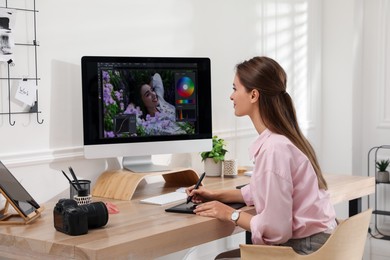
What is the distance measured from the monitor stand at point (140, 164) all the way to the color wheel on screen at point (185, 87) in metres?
0.34

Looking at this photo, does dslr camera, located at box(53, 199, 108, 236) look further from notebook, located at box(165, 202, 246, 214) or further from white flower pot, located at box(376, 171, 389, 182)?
white flower pot, located at box(376, 171, 389, 182)

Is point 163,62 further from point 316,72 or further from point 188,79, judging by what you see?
point 316,72

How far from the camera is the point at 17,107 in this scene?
2893mm

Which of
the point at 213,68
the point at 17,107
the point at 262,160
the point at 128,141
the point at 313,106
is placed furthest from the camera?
the point at 313,106

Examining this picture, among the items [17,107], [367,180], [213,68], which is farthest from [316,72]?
[17,107]

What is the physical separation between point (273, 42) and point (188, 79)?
133cm

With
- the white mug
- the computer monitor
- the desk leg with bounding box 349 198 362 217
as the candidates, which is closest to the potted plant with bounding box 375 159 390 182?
the desk leg with bounding box 349 198 362 217

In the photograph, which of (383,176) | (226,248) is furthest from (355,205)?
(383,176)

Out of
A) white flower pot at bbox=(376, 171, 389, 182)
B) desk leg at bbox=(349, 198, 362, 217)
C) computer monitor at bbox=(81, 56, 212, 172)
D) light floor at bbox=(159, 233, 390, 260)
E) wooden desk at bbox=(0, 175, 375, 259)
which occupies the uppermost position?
computer monitor at bbox=(81, 56, 212, 172)

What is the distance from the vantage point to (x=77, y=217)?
2.26 m

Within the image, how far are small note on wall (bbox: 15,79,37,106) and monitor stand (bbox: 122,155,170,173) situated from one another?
→ 0.53 meters

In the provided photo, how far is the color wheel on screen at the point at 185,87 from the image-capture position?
3.26 m

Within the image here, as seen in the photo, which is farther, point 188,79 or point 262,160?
point 188,79

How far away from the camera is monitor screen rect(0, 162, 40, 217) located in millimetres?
2436
